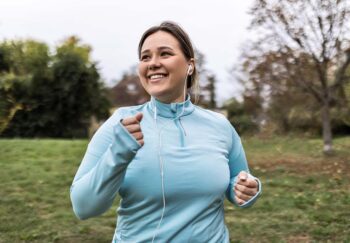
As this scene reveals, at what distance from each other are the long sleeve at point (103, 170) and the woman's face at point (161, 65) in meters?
0.16

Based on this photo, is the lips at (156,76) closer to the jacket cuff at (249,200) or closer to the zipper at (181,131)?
the zipper at (181,131)

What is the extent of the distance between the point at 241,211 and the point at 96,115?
19297 millimetres

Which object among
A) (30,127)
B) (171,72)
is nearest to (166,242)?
(171,72)

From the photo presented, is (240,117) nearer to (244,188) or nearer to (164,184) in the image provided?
(244,188)

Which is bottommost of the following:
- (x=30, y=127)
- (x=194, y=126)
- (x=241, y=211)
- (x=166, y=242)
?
(x=30, y=127)

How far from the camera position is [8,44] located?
15.5 ft

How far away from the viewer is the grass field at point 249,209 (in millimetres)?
5504

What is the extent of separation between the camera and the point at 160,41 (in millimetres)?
1629

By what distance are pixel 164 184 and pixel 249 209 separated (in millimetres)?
5348

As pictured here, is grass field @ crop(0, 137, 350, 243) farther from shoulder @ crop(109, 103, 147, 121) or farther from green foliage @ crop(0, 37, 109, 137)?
green foliage @ crop(0, 37, 109, 137)

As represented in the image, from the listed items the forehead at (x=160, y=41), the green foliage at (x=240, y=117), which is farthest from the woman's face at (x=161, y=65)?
the green foliage at (x=240, y=117)

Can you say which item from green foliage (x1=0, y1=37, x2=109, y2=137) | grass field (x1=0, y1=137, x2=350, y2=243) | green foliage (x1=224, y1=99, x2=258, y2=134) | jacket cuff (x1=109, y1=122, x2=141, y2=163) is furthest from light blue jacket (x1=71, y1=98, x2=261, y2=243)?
green foliage (x1=224, y1=99, x2=258, y2=134)

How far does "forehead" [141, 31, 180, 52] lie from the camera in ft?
5.32

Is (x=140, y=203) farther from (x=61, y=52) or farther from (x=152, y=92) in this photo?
(x=61, y=52)
